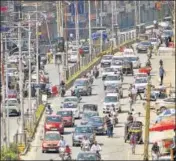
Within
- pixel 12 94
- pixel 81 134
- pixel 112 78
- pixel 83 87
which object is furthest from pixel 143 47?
pixel 81 134

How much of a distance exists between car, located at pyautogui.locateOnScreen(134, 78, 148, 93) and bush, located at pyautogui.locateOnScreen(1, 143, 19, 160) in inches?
1143

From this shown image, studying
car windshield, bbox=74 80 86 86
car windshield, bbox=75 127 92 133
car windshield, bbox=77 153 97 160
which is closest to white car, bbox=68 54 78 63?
car windshield, bbox=74 80 86 86

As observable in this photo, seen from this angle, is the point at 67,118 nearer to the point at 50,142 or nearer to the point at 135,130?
the point at 135,130

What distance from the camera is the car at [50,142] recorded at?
6091cm

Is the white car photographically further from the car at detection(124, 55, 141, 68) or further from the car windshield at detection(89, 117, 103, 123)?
the car windshield at detection(89, 117, 103, 123)

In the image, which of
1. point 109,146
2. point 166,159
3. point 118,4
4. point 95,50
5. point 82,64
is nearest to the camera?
point 166,159

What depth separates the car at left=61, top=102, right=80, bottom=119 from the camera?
245 ft

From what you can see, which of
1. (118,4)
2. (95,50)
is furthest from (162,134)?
(118,4)

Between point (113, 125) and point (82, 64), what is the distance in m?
34.4

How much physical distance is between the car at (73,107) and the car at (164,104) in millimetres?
5375

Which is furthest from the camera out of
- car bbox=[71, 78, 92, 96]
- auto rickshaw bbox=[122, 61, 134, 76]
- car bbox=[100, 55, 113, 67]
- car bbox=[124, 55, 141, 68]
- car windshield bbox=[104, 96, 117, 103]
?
car bbox=[100, 55, 113, 67]

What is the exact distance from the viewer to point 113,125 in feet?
232

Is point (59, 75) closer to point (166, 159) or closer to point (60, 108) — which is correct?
point (60, 108)

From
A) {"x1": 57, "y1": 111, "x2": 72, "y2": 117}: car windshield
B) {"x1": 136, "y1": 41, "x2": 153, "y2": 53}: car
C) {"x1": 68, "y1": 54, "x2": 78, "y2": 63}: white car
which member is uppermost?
{"x1": 57, "y1": 111, "x2": 72, "y2": 117}: car windshield
